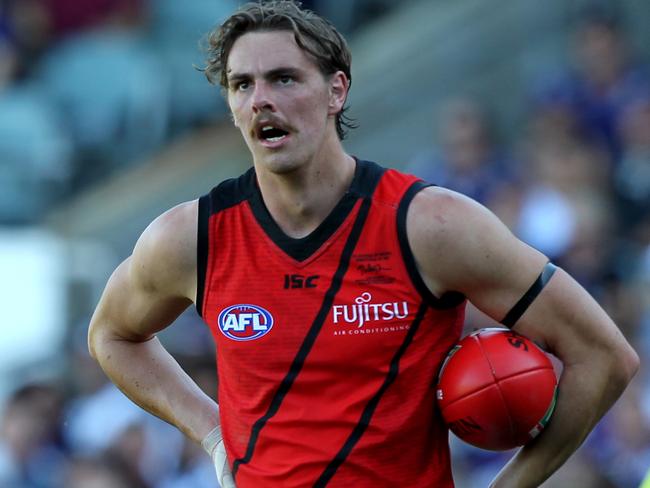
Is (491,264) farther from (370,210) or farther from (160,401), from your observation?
(160,401)

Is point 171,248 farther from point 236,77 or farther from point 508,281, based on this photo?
point 508,281

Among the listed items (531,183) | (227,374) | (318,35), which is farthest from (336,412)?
(531,183)

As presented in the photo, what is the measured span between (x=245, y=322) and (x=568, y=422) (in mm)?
1073

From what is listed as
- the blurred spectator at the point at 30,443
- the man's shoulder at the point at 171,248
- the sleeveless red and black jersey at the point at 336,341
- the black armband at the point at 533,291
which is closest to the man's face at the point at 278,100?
the sleeveless red and black jersey at the point at 336,341

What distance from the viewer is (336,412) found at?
4.45 meters

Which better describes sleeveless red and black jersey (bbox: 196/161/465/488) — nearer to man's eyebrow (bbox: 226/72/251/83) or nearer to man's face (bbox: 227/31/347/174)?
man's face (bbox: 227/31/347/174)

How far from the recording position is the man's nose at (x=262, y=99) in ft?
14.7

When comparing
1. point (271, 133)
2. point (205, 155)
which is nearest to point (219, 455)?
point (271, 133)

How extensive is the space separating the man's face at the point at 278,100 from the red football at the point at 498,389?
0.82 metres

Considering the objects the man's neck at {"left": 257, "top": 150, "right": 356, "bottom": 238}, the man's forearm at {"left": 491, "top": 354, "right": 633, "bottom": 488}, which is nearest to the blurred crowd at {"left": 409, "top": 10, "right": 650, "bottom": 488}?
the man's forearm at {"left": 491, "top": 354, "right": 633, "bottom": 488}

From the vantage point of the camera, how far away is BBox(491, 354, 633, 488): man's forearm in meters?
4.52

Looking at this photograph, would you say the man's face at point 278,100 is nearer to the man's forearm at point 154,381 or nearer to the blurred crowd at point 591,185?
the man's forearm at point 154,381

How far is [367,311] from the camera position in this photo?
14.7 ft

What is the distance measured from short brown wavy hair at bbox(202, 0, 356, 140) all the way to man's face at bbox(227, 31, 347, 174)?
1.1 inches
